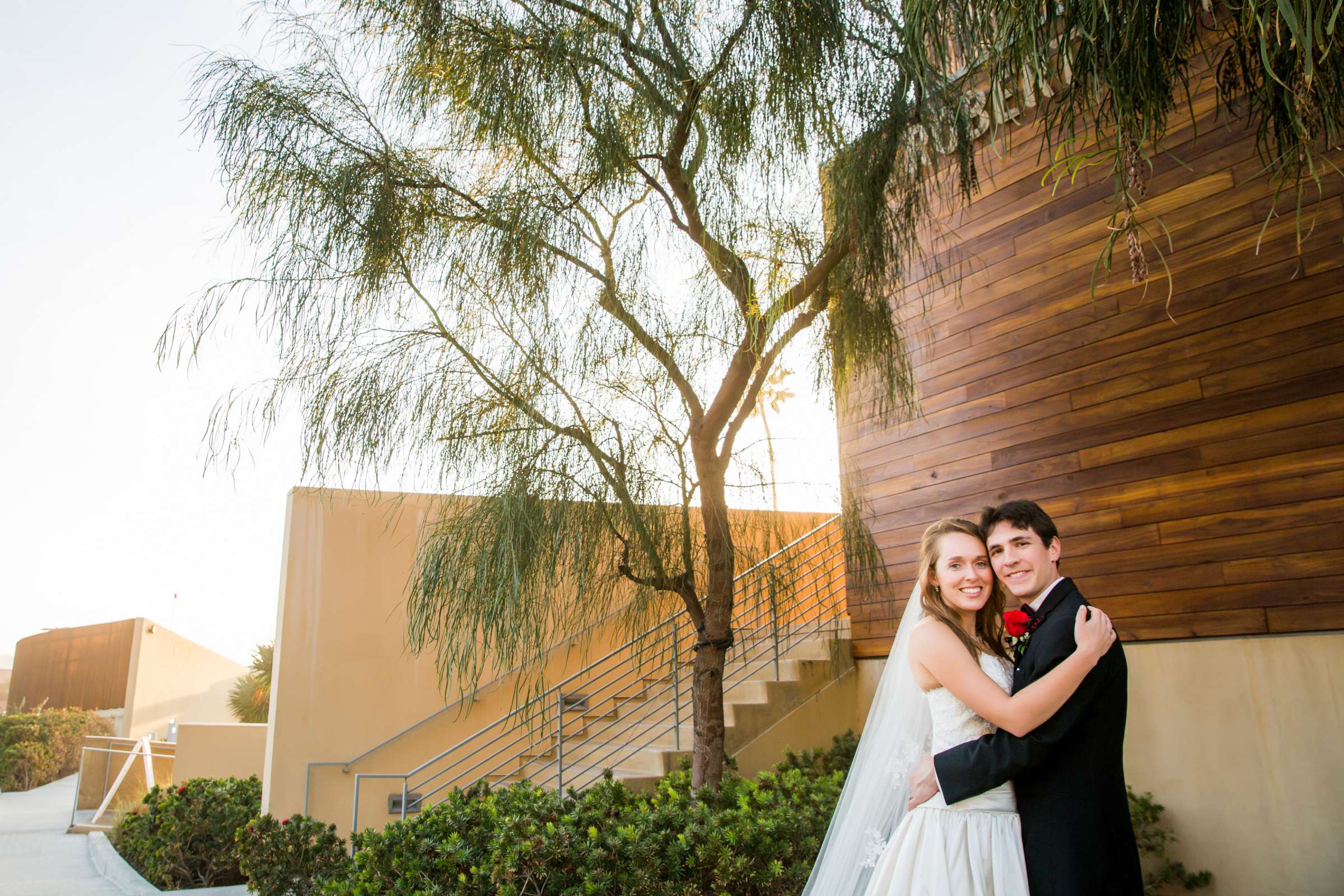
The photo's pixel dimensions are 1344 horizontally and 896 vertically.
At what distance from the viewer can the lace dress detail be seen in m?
2.04

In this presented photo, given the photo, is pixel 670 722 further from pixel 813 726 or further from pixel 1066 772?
pixel 1066 772

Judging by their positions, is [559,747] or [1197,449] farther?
[559,747]

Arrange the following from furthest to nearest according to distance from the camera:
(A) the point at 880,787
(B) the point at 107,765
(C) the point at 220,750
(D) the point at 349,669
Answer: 1. (B) the point at 107,765
2. (C) the point at 220,750
3. (D) the point at 349,669
4. (A) the point at 880,787

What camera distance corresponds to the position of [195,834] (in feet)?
21.4

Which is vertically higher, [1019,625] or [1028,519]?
[1028,519]

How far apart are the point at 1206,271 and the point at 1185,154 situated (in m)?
0.59

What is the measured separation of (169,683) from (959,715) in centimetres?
1723

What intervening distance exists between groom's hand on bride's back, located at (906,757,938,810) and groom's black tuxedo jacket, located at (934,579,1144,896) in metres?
0.13

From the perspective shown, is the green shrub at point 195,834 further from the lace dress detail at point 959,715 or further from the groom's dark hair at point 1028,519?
the groom's dark hair at point 1028,519

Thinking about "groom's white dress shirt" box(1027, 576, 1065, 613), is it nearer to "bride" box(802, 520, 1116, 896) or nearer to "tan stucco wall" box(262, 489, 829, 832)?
"bride" box(802, 520, 1116, 896)

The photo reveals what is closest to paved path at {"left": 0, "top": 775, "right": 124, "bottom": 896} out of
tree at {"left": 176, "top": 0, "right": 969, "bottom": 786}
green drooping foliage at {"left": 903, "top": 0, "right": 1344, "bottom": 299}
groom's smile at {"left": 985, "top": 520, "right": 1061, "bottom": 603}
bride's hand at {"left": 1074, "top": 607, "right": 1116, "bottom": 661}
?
tree at {"left": 176, "top": 0, "right": 969, "bottom": 786}

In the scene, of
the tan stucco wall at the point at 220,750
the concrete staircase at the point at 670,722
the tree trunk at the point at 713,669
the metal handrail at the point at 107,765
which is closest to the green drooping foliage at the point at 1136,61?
the tree trunk at the point at 713,669

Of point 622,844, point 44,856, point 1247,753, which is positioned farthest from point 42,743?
point 1247,753

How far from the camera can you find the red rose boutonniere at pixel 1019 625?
200 centimetres
